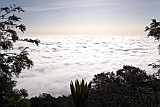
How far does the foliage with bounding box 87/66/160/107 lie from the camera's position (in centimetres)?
1614

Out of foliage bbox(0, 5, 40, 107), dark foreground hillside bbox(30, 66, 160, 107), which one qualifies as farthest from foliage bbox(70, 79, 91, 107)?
dark foreground hillside bbox(30, 66, 160, 107)

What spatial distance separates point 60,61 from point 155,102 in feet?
439

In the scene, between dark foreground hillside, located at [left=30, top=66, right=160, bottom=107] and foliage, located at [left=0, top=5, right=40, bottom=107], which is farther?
dark foreground hillside, located at [left=30, top=66, right=160, bottom=107]

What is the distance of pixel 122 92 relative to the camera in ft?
67.7

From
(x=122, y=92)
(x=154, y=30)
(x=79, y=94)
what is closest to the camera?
(x=79, y=94)

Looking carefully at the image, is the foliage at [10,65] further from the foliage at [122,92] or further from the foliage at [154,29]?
the foliage at [122,92]

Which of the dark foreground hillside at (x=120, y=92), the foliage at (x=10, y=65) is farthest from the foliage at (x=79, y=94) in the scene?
the dark foreground hillside at (x=120, y=92)

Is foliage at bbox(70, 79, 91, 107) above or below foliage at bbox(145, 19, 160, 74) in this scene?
below

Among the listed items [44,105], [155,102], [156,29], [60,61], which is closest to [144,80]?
[155,102]

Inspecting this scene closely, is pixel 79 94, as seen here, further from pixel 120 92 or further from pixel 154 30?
pixel 120 92

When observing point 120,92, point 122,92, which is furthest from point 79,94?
point 122,92

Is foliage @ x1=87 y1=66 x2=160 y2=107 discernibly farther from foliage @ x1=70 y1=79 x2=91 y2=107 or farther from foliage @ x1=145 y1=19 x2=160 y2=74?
foliage @ x1=70 y1=79 x2=91 y2=107

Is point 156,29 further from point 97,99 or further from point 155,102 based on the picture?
point 97,99

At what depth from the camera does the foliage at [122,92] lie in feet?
53.0
